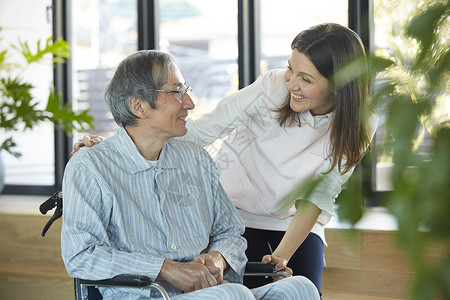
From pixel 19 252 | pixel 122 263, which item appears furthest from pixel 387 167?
pixel 19 252

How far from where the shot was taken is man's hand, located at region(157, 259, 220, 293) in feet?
6.24

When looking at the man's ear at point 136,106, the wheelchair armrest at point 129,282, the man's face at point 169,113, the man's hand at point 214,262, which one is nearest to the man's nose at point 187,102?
the man's face at point 169,113

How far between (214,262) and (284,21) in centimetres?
253

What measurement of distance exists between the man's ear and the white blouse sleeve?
1.01ft

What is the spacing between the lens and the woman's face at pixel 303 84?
201cm

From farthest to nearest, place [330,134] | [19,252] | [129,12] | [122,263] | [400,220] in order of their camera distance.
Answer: [129,12], [19,252], [330,134], [122,263], [400,220]

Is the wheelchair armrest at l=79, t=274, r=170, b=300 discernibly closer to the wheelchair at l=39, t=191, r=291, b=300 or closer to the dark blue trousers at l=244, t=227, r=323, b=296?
the wheelchair at l=39, t=191, r=291, b=300

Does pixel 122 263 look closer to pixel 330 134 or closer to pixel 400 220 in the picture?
pixel 330 134

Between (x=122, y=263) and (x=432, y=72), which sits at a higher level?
(x=432, y=72)

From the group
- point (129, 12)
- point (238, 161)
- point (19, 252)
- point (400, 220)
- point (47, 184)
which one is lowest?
point (19, 252)

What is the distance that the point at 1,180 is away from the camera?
14.0 ft

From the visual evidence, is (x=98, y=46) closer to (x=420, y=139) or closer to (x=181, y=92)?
(x=181, y=92)

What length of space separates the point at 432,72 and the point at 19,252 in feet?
13.9

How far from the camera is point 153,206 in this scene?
2068 millimetres
